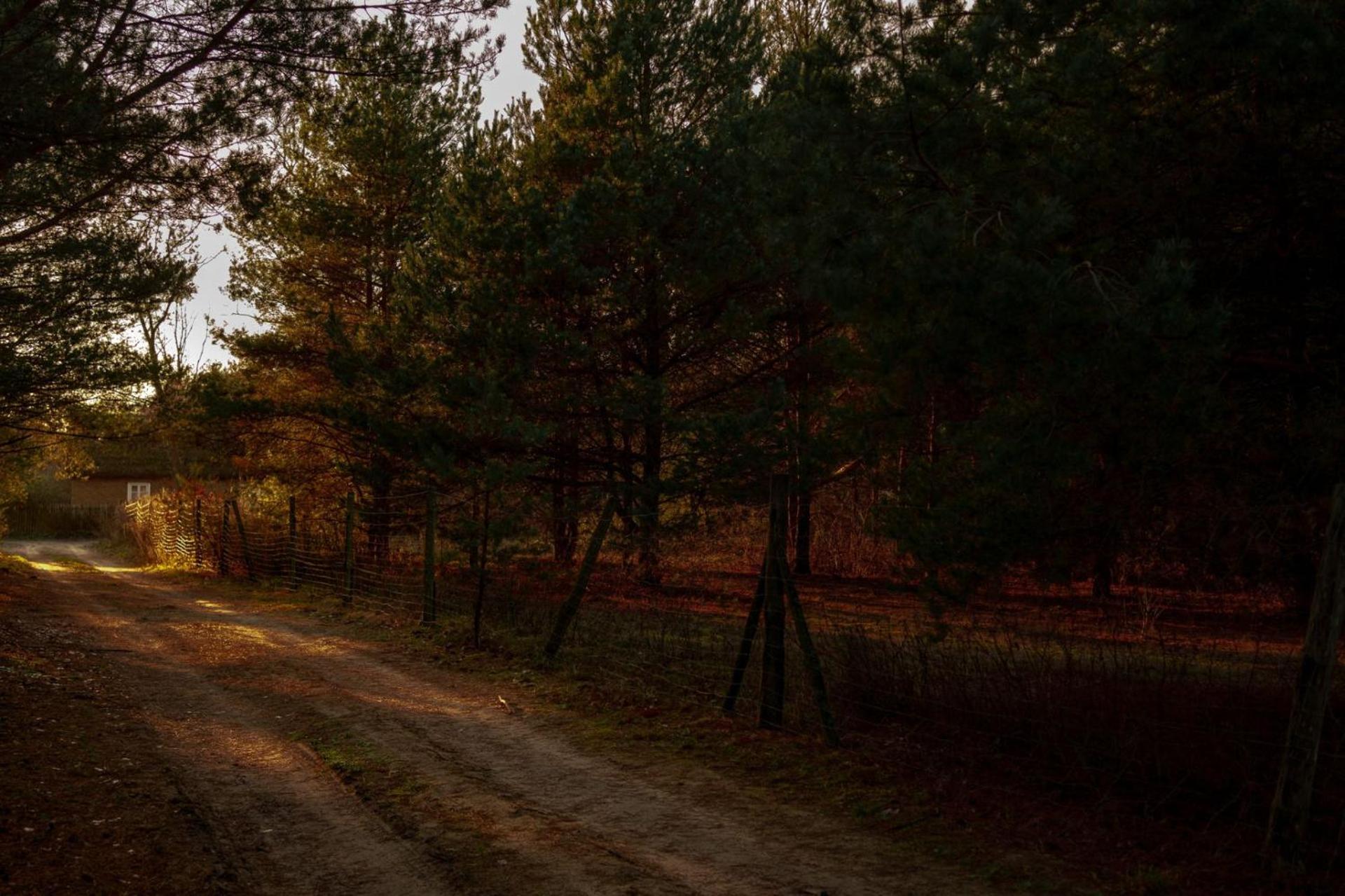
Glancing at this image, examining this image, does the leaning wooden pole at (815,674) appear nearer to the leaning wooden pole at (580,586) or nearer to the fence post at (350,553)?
the leaning wooden pole at (580,586)

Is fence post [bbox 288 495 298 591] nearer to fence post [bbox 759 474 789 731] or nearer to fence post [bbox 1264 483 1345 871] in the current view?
fence post [bbox 759 474 789 731]

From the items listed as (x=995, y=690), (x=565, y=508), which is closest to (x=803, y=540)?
(x=565, y=508)

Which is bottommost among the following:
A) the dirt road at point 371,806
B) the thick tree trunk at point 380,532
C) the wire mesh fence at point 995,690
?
the dirt road at point 371,806

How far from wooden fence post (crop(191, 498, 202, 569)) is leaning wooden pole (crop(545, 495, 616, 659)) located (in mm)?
19554

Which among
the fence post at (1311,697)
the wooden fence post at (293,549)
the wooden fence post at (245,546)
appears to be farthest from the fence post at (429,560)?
the wooden fence post at (245,546)

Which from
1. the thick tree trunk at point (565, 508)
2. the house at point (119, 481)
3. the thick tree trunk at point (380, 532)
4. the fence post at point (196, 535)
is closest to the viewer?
the thick tree trunk at point (565, 508)

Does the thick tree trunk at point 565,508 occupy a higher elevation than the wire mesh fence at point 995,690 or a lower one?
higher

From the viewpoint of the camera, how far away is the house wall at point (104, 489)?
5828cm

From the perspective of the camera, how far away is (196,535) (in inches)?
1079

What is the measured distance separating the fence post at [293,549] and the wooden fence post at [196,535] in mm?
8156

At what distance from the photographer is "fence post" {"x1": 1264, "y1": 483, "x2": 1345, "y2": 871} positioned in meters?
4.92

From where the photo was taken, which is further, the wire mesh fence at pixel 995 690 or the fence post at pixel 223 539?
the fence post at pixel 223 539

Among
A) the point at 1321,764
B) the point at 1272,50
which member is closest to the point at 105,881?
the point at 1321,764

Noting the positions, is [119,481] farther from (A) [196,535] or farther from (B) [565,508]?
(B) [565,508]
